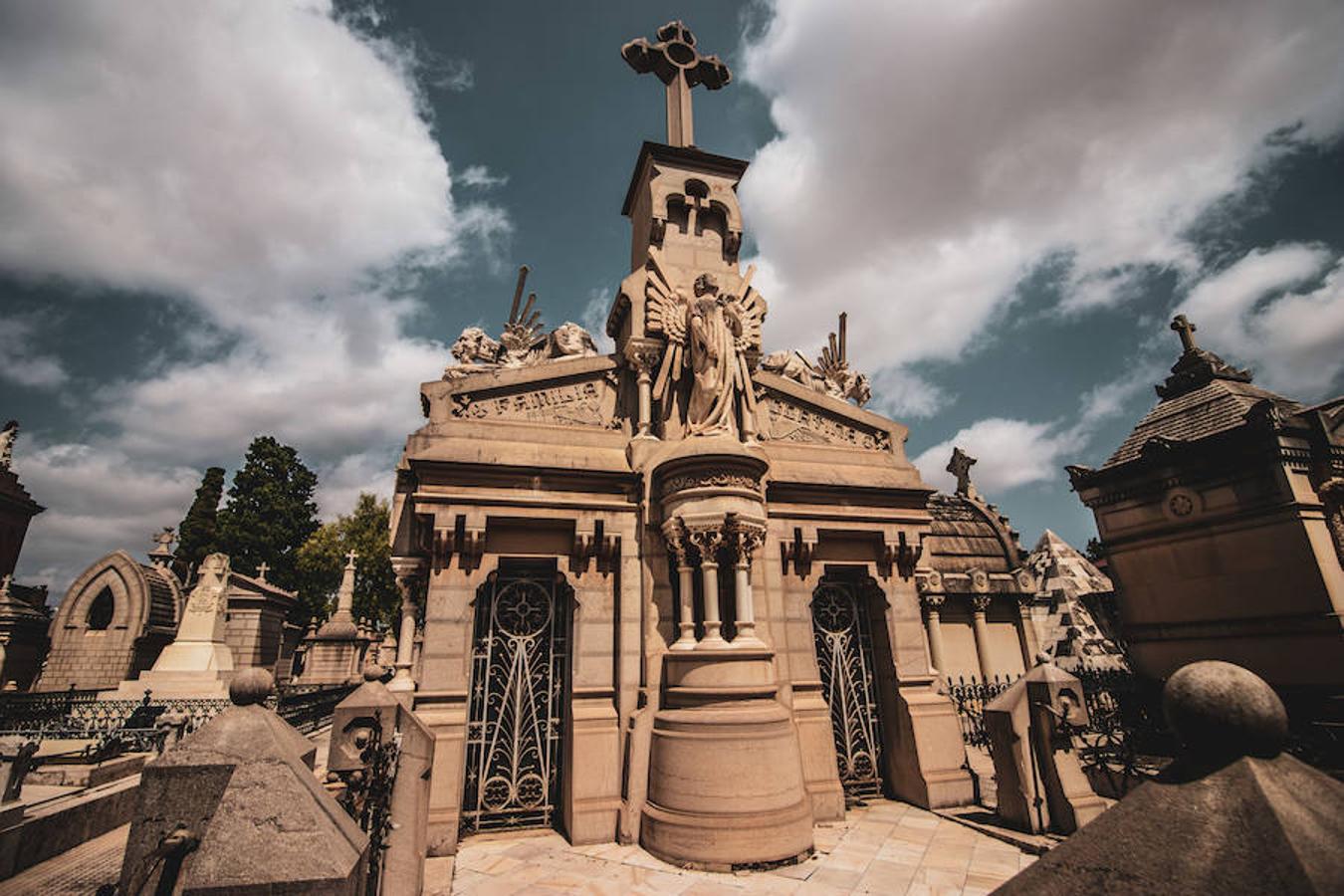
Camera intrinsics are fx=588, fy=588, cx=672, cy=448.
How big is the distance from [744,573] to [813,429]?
3.73 meters

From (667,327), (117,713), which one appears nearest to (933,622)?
(667,327)

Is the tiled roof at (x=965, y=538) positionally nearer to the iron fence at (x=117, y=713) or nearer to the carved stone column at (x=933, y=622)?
the carved stone column at (x=933, y=622)

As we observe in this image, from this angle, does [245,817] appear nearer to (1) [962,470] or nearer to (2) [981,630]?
(2) [981,630]

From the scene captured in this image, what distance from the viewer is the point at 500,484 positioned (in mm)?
8562

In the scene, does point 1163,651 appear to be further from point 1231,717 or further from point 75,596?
point 75,596

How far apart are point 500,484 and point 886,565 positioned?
21.1 feet

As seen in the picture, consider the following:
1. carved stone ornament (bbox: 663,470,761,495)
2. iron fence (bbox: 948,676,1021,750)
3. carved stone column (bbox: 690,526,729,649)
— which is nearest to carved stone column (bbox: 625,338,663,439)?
carved stone ornament (bbox: 663,470,761,495)

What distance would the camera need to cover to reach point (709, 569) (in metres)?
8.09

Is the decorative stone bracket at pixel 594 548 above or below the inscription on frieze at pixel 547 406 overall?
below

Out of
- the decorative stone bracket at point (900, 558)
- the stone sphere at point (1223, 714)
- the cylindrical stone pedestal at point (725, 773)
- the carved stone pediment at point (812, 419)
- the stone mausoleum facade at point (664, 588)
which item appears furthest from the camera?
the carved stone pediment at point (812, 419)

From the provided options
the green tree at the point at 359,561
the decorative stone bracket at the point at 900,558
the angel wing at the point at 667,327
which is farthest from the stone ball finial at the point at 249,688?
the green tree at the point at 359,561

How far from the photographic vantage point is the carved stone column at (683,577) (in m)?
8.07

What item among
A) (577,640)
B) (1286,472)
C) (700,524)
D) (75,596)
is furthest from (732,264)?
(75,596)

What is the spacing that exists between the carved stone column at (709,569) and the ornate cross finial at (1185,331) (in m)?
12.4
